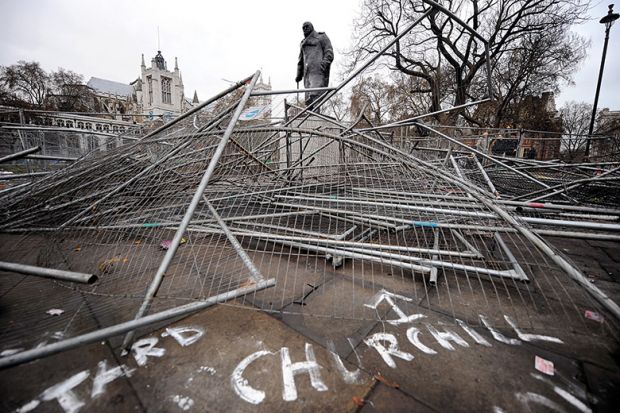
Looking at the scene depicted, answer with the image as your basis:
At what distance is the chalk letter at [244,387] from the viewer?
128cm

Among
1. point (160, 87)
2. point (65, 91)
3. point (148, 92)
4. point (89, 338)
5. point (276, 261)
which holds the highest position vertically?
point (160, 87)

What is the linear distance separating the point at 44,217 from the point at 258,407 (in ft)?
10.3

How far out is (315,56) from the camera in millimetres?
6633

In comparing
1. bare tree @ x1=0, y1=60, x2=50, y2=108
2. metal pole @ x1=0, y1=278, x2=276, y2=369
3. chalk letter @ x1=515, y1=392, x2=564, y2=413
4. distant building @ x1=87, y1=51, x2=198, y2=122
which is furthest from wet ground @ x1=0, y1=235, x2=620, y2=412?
distant building @ x1=87, y1=51, x2=198, y2=122

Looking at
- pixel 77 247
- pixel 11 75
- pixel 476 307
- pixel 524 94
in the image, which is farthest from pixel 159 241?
pixel 11 75

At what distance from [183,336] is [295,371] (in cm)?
79

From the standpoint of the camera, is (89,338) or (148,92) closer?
(89,338)

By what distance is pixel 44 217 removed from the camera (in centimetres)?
277

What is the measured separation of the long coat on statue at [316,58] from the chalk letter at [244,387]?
6247 millimetres

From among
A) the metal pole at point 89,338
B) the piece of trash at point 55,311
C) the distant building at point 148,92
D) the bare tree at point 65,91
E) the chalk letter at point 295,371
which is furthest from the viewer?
the distant building at point 148,92

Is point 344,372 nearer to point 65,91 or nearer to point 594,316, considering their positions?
point 594,316

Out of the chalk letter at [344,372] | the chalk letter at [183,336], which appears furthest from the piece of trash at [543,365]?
the chalk letter at [183,336]

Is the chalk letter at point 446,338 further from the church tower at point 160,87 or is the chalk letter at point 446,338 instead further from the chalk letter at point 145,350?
the church tower at point 160,87

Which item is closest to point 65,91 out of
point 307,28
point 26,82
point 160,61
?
point 26,82
